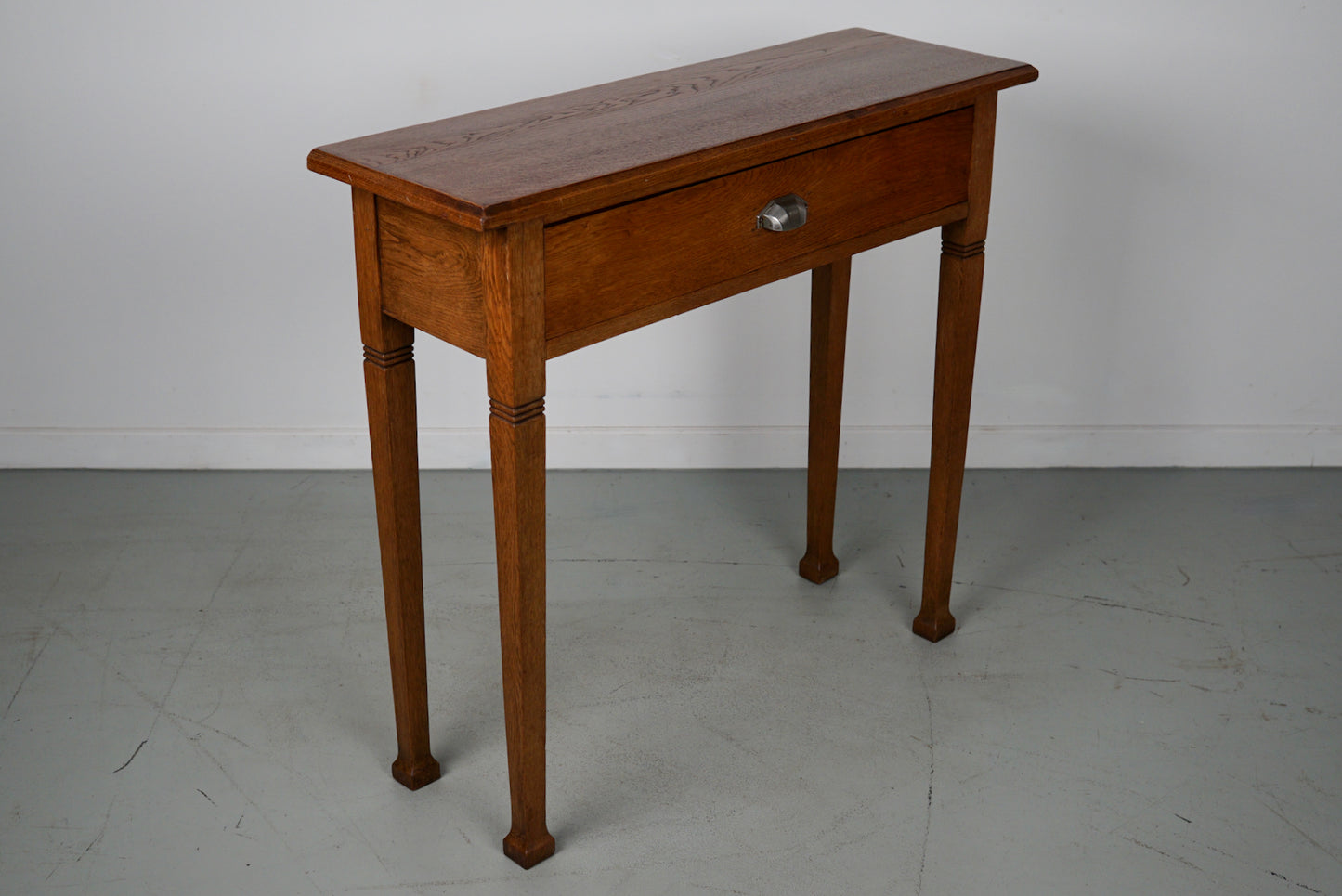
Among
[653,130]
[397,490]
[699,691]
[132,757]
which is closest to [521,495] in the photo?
[397,490]

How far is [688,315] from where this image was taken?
3574 mm

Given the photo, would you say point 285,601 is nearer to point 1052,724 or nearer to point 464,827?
point 464,827

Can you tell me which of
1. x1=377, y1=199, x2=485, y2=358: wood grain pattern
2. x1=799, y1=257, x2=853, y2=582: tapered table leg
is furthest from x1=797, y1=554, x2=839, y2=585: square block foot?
x1=377, y1=199, x2=485, y2=358: wood grain pattern

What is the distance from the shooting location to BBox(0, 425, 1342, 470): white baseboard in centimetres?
Result: 368

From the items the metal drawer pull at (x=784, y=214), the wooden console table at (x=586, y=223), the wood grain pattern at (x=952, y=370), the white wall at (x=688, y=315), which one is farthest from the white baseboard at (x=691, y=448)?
the metal drawer pull at (x=784, y=214)

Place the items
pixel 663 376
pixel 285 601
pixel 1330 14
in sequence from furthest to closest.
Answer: pixel 663 376 < pixel 1330 14 < pixel 285 601

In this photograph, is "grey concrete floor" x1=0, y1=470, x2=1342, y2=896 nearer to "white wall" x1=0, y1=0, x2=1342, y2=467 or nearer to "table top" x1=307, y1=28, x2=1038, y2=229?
"white wall" x1=0, y1=0, x2=1342, y2=467

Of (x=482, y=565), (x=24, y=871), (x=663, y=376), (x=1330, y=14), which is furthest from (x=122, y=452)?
(x=1330, y=14)

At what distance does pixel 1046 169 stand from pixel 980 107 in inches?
42.4

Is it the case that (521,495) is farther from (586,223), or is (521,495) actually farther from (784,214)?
(784,214)

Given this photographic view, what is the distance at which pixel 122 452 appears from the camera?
368 centimetres

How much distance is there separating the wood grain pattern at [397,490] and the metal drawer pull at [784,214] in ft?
1.89

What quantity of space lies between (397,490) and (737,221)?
69 cm

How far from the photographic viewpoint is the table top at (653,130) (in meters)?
1.92
